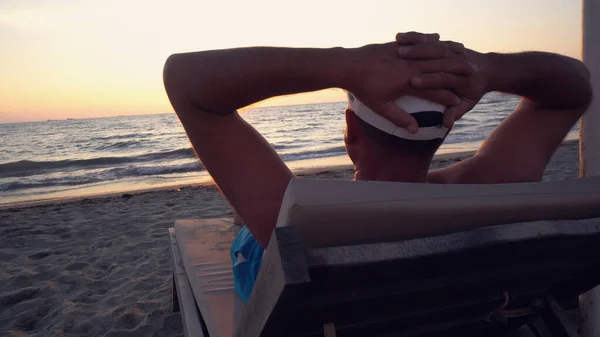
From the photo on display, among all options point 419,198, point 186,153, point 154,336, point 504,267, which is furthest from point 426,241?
point 186,153

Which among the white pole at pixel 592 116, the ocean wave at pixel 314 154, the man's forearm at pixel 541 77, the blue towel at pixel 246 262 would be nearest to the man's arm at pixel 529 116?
the man's forearm at pixel 541 77

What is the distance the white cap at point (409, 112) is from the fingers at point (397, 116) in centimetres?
4

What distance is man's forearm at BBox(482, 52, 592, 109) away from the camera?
1.28 m

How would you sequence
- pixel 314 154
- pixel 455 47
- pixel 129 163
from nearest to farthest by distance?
1. pixel 455 47
2. pixel 129 163
3. pixel 314 154

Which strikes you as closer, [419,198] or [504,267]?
[419,198]

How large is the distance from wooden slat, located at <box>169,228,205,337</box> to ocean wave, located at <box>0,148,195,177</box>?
41.5ft

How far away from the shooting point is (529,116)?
1.58 m

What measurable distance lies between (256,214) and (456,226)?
0.51m

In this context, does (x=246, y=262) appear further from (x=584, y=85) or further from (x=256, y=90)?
(x=584, y=85)

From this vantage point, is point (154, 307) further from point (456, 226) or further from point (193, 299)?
point (456, 226)

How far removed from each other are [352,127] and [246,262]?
2.78 feet

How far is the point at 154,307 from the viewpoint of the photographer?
11.4 feet

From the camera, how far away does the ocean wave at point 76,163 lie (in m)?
14.8

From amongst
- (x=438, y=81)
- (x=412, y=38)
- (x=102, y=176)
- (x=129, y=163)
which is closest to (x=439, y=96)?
(x=438, y=81)
